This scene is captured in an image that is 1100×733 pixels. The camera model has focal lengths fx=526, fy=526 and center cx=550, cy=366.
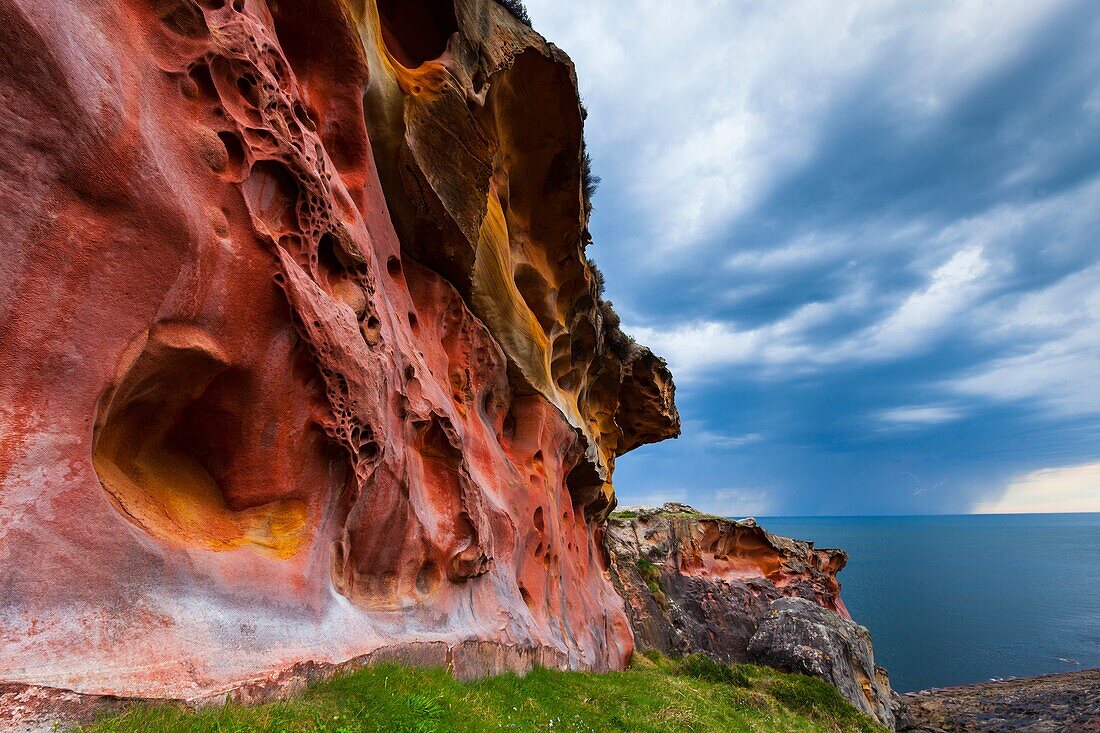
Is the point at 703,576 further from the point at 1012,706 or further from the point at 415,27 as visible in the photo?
the point at 415,27

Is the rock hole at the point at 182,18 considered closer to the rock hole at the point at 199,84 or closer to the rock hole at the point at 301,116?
the rock hole at the point at 199,84

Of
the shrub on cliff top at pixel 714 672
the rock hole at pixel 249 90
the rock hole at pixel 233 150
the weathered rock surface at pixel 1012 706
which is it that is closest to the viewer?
the rock hole at pixel 233 150

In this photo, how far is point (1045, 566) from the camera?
13838 centimetres

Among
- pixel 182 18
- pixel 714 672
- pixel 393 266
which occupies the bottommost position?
pixel 714 672

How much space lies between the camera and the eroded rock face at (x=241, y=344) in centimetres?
405

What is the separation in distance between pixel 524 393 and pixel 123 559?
12216 mm

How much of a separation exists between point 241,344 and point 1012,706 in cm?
5467

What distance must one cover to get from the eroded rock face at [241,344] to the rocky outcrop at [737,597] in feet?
48.6

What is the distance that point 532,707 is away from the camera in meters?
8.57

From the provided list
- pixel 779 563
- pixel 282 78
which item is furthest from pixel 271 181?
pixel 779 563

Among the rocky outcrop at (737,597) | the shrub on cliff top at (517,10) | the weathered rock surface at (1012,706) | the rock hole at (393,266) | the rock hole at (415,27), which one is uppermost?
the shrub on cliff top at (517,10)

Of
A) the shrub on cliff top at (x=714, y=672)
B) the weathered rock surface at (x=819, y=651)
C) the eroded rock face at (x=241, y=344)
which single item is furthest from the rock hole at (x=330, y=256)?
the weathered rock surface at (x=819, y=651)

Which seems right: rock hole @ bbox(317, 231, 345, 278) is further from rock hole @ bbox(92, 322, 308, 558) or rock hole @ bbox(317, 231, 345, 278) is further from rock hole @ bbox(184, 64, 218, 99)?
rock hole @ bbox(92, 322, 308, 558)

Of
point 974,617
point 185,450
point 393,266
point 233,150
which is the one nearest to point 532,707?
point 185,450
